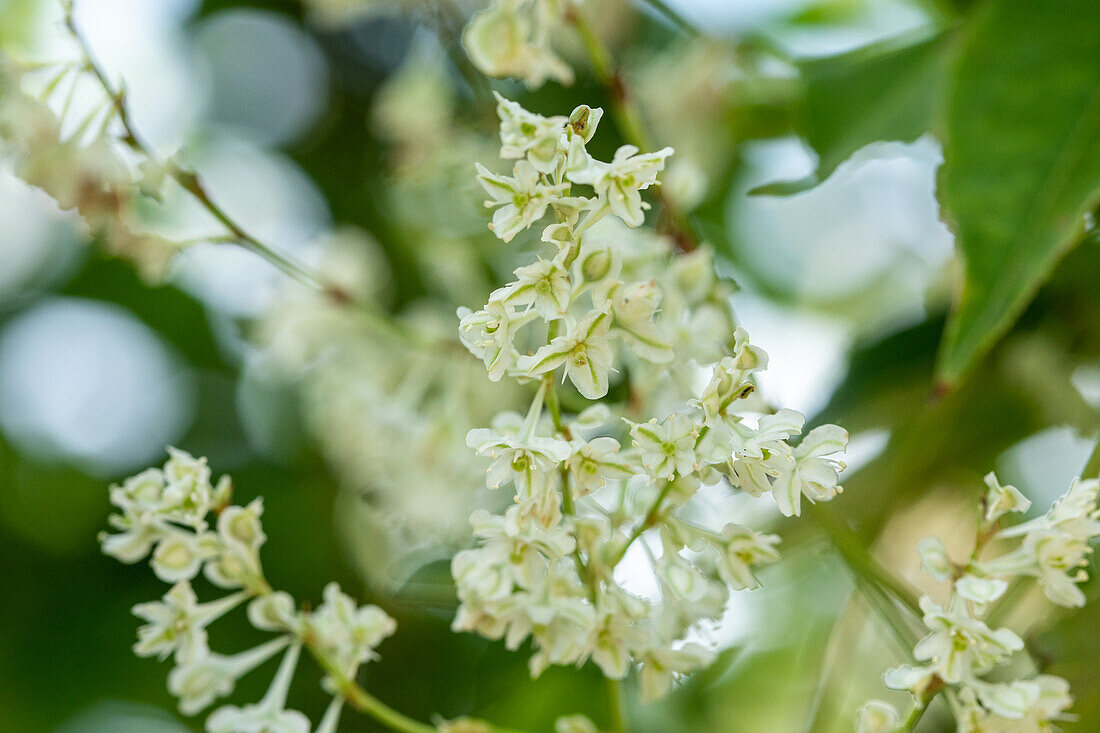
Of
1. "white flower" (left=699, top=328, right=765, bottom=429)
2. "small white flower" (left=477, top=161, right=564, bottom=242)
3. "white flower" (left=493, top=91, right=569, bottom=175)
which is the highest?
"white flower" (left=493, top=91, right=569, bottom=175)

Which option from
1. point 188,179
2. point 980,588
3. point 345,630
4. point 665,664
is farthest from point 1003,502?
point 188,179

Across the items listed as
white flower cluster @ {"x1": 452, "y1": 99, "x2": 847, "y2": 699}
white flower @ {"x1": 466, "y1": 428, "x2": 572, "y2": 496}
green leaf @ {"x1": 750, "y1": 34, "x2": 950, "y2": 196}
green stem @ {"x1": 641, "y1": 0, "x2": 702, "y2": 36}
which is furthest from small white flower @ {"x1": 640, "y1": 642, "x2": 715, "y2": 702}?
green stem @ {"x1": 641, "y1": 0, "x2": 702, "y2": 36}

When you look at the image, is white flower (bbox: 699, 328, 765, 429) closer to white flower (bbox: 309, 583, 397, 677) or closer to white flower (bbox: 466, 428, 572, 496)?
white flower (bbox: 466, 428, 572, 496)

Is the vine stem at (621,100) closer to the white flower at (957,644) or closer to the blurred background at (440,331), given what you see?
the blurred background at (440,331)

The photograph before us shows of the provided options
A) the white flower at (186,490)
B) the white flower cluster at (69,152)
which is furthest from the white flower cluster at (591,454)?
the white flower cluster at (69,152)

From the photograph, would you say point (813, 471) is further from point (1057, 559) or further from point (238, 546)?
point (238, 546)

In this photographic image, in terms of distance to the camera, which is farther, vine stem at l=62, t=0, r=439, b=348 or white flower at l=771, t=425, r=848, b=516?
vine stem at l=62, t=0, r=439, b=348

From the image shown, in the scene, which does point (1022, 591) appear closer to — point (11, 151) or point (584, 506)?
point (584, 506)
